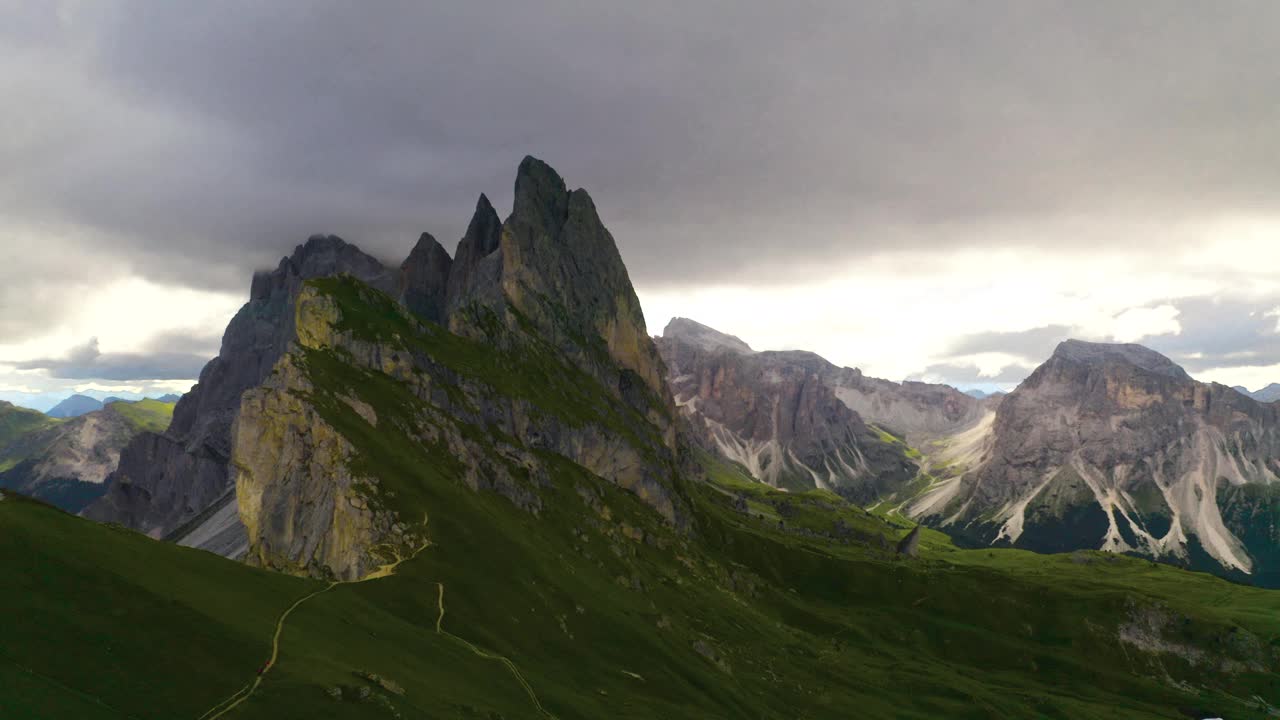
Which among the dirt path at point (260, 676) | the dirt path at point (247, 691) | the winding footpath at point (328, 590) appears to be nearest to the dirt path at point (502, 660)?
the winding footpath at point (328, 590)

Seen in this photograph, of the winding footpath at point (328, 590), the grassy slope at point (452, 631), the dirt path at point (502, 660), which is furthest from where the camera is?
the dirt path at point (502, 660)

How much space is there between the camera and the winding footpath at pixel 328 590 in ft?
160

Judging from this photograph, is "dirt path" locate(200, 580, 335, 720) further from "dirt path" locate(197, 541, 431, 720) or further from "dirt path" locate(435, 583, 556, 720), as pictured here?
"dirt path" locate(435, 583, 556, 720)

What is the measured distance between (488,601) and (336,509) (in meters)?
→ 29.6

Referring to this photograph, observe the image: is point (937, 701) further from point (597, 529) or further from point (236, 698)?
point (236, 698)

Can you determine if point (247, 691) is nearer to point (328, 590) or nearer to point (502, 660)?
point (328, 590)

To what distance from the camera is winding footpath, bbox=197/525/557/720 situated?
4866 centimetres

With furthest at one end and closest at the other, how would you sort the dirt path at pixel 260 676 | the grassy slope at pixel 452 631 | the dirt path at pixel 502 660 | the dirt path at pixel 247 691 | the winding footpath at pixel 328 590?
the dirt path at pixel 502 660 → the grassy slope at pixel 452 631 → the winding footpath at pixel 328 590 → the dirt path at pixel 260 676 → the dirt path at pixel 247 691

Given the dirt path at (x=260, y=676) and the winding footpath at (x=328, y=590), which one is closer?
the dirt path at (x=260, y=676)

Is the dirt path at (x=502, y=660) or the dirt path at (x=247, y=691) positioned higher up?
the dirt path at (x=247, y=691)

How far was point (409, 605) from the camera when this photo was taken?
89.9 metres

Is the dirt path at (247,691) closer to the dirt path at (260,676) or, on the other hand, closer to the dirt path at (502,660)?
the dirt path at (260,676)

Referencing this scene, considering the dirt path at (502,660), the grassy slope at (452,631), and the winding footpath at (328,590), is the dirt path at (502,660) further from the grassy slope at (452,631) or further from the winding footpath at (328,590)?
the grassy slope at (452,631)

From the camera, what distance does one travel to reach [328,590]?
82.4 meters
